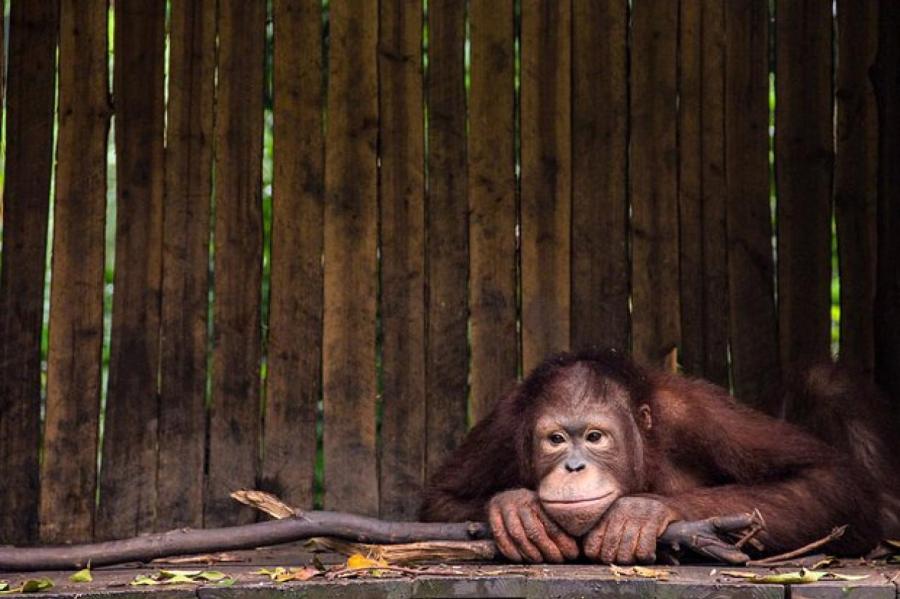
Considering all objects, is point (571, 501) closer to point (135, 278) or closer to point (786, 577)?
→ point (786, 577)

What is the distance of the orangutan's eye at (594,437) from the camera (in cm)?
600

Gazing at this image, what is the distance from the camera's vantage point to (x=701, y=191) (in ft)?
23.6

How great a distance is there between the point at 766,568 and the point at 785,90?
98.1 inches

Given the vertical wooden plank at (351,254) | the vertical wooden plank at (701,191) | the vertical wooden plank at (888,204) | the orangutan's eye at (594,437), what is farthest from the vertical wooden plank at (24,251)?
the vertical wooden plank at (888,204)

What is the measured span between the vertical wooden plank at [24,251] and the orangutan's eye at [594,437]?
2.21 metres

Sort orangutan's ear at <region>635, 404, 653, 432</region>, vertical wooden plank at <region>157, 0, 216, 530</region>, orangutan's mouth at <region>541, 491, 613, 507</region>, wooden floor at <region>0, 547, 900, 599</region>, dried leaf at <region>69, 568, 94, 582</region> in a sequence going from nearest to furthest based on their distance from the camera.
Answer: wooden floor at <region>0, 547, 900, 599</region> → dried leaf at <region>69, 568, 94, 582</region> → orangutan's mouth at <region>541, 491, 613, 507</region> → orangutan's ear at <region>635, 404, 653, 432</region> → vertical wooden plank at <region>157, 0, 216, 530</region>

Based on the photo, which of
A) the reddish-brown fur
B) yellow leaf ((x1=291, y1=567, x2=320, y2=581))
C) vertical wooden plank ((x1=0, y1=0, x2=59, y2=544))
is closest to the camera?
yellow leaf ((x1=291, y1=567, x2=320, y2=581))

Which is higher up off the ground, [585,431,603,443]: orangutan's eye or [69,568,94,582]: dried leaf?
[585,431,603,443]: orangutan's eye

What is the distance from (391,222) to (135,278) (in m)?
1.02

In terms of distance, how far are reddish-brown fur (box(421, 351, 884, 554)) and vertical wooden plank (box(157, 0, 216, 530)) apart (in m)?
1.07

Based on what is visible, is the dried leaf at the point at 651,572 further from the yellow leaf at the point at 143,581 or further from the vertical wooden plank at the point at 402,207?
the vertical wooden plank at the point at 402,207

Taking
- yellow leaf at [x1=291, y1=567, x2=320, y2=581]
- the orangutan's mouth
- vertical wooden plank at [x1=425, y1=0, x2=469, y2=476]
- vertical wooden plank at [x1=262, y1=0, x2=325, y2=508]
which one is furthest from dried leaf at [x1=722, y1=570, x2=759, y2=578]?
vertical wooden plank at [x1=262, y1=0, x2=325, y2=508]

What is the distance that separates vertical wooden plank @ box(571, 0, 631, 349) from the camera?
7164 mm

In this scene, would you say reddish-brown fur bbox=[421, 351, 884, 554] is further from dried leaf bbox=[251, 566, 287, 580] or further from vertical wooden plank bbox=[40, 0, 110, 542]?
vertical wooden plank bbox=[40, 0, 110, 542]
